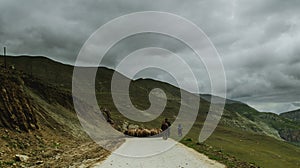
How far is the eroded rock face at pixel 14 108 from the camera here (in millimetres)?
35062

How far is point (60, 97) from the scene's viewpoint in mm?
69438

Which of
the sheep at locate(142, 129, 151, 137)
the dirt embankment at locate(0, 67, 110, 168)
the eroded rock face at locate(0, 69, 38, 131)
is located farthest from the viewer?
the sheep at locate(142, 129, 151, 137)

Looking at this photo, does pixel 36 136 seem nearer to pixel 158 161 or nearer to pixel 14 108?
pixel 14 108

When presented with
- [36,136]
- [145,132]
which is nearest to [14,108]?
[36,136]

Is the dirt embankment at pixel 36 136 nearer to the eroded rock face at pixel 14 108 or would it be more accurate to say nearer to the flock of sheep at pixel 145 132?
the eroded rock face at pixel 14 108

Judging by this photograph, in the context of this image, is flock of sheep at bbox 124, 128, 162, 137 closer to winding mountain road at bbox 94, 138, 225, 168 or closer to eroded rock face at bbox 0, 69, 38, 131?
eroded rock face at bbox 0, 69, 38, 131

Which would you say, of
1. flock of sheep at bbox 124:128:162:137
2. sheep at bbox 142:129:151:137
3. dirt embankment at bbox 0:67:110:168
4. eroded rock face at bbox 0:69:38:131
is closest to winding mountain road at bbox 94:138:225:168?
dirt embankment at bbox 0:67:110:168

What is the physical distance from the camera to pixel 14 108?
125ft

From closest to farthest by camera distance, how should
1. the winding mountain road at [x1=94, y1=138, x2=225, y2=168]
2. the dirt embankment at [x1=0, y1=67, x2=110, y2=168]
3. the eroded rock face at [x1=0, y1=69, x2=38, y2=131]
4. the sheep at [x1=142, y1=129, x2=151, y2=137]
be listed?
the winding mountain road at [x1=94, y1=138, x2=225, y2=168], the dirt embankment at [x1=0, y1=67, x2=110, y2=168], the eroded rock face at [x1=0, y1=69, x2=38, y2=131], the sheep at [x1=142, y1=129, x2=151, y2=137]

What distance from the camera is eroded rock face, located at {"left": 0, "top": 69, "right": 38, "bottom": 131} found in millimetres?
35062

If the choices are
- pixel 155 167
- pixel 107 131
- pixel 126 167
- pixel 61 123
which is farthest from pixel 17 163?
pixel 107 131

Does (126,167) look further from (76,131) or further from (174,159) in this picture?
(76,131)

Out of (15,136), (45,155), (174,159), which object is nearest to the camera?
(174,159)

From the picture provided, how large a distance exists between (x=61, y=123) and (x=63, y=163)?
28165 mm
